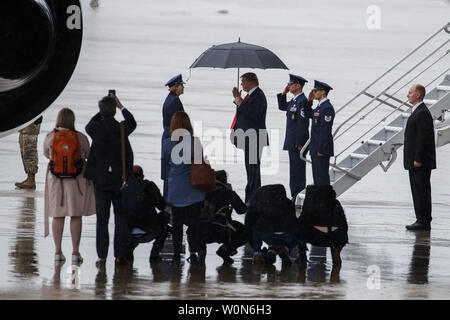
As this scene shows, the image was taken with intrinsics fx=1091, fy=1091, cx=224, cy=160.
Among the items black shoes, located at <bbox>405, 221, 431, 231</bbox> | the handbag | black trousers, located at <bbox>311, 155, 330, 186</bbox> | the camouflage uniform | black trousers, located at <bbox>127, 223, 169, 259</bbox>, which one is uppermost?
the camouflage uniform

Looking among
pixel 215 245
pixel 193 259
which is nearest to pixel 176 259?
pixel 193 259

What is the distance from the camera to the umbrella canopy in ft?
47.4

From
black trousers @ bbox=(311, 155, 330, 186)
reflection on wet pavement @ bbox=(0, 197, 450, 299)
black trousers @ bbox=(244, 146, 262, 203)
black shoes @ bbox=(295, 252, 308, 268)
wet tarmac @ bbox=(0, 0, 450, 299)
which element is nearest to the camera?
reflection on wet pavement @ bbox=(0, 197, 450, 299)

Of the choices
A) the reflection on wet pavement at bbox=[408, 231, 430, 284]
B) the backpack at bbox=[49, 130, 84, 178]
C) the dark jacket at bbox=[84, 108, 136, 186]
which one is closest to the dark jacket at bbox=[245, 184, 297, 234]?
the reflection on wet pavement at bbox=[408, 231, 430, 284]

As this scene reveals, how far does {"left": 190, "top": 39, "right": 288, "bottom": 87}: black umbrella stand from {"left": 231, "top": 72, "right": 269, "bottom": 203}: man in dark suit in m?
0.24

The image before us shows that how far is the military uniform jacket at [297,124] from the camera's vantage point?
49.4 ft

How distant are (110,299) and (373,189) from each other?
1010 cm

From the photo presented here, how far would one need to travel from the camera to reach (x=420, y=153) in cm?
1384

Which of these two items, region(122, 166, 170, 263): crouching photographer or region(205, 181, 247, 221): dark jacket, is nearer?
region(122, 166, 170, 263): crouching photographer

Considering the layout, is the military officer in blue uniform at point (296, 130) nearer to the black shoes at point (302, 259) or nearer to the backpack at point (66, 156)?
the black shoes at point (302, 259)

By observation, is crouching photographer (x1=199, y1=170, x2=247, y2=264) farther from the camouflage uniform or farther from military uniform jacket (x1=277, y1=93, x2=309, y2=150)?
the camouflage uniform

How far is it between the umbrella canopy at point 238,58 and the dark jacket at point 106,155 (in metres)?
4.04

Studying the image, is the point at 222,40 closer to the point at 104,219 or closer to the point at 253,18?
the point at 253,18

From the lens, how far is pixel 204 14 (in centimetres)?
8969
